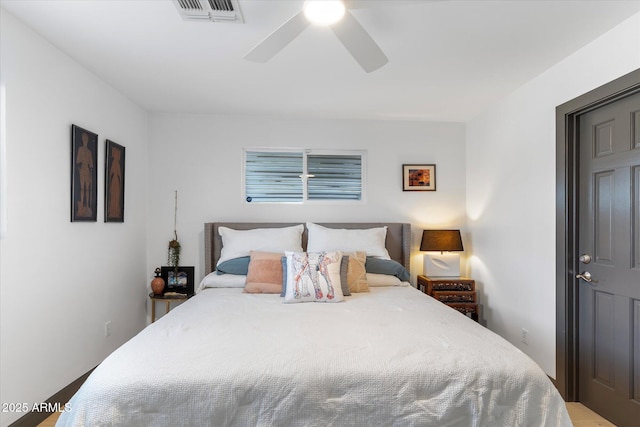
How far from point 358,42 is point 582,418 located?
263cm

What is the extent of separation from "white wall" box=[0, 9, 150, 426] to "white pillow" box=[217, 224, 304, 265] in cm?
91

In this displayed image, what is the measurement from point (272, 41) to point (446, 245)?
108 inches

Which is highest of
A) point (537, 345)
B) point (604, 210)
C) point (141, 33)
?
point (141, 33)

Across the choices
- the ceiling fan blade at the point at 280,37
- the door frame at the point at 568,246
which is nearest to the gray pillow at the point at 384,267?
the door frame at the point at 568,246

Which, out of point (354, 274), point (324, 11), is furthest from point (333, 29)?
point (354, 274)

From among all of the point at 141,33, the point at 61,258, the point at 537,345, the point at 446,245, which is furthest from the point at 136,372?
the point at 446,245

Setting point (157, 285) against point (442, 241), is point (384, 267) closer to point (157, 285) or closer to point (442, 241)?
point (442, 241)

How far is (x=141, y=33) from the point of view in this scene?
7.34 ft

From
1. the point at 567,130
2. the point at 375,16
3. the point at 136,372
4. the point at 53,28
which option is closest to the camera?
the point at 136,372

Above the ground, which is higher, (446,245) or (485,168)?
(485,168)

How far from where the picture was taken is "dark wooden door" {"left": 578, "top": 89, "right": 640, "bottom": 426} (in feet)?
7.21

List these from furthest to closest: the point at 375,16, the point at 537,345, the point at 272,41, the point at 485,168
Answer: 1. the point at 485,168
2. the point at 537,345
3. the point at 375,16
4. the point at 272,41

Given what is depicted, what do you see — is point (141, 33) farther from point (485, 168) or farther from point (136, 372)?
point (485, 168)

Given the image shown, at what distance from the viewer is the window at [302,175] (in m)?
4.04
